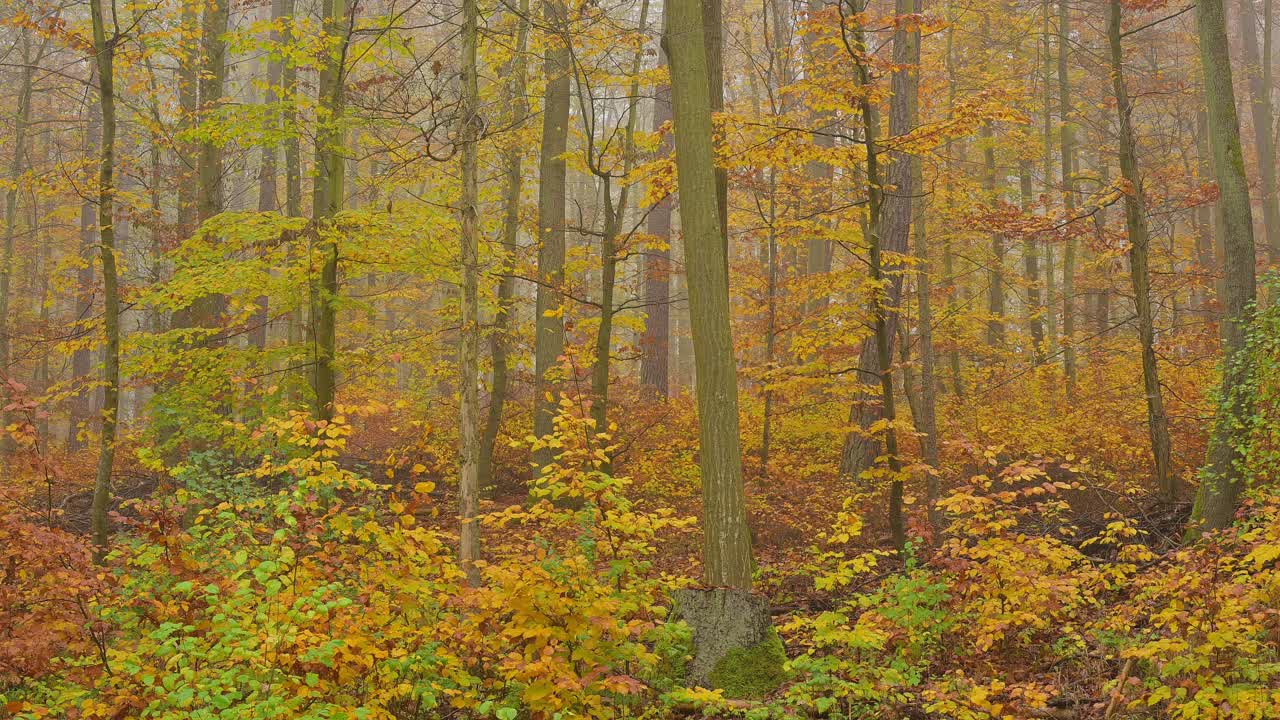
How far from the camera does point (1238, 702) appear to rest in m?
4.11

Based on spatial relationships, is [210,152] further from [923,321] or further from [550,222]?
[923,321]

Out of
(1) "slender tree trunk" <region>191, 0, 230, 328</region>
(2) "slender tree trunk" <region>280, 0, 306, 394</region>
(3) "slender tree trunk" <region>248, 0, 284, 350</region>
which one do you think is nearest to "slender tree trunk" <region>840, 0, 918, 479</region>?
(2) "slender tree trunk" <region>280, 0, 306, 394</region>

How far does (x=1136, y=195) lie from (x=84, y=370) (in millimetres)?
25298

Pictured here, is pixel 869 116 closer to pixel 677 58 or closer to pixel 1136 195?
pixel 677 58

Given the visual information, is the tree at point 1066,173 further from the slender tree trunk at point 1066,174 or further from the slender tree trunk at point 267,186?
the slender tree trunk at point 267,186

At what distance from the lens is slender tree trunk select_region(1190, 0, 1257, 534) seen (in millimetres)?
7855

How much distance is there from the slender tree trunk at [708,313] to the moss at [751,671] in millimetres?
486

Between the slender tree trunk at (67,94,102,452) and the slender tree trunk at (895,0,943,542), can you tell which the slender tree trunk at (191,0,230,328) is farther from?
the slender tree trunk at (895,0,943,542)

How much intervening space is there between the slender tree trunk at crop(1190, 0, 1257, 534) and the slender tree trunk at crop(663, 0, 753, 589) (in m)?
4.92

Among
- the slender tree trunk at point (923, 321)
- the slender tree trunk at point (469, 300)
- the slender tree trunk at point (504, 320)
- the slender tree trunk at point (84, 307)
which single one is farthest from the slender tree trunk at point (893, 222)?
the slender tree trunk at point (84, 307)

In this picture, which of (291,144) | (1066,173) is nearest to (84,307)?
(291,144)

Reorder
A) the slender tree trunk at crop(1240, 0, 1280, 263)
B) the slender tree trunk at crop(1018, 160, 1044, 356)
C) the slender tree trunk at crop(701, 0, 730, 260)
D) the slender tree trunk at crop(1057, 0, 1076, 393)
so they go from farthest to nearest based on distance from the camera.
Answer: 1. the slender tree trunk at crop(1240, 0, 1280, 263)
2. the slender tree trunk at crop(1018, 160, 1044, 356)
3. the slender tree trunk at crop(1057, 0, 1076, 393)
4. the slender tree trunk at crop(701, 0, 730, 260)

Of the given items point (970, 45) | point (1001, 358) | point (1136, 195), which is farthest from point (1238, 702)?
point (970, 45)

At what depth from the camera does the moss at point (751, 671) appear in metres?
5.74
